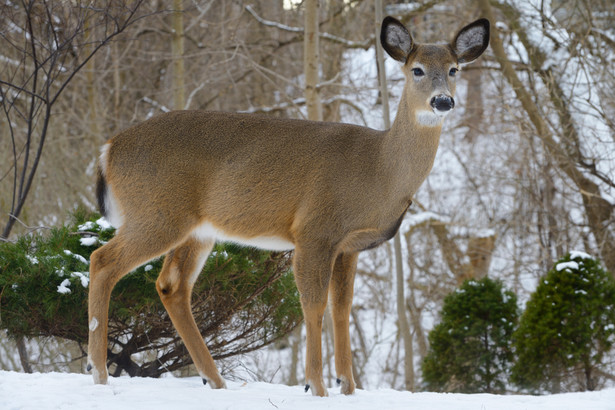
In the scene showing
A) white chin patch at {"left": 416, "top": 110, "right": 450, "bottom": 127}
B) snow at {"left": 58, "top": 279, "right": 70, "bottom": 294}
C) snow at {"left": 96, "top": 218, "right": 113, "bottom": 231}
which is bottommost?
snow at {"left": 58, "top": 279, "right": 70, "bottom": 294}

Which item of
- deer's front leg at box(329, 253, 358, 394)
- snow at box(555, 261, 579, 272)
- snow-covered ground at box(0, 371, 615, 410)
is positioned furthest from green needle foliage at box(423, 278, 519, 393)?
deer's front leg at box(329, 253, 358, 394)

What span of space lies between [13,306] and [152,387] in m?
1.33

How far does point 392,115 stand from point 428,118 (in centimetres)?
1068

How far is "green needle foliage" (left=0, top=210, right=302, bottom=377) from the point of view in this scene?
5457mm

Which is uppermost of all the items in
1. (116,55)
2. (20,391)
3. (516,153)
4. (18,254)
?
(116,55)

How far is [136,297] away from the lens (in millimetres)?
5715

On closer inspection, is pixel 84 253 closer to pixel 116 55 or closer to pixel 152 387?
pixel 152 387

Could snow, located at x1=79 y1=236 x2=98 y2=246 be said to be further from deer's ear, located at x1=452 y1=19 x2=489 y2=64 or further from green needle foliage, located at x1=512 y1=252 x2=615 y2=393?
green needle foliage, located at x1=512 y1=252 x2=615 y2=393

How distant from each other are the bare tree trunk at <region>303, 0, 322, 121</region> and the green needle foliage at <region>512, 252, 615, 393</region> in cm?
342

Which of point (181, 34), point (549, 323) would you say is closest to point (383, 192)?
point (549, 323)

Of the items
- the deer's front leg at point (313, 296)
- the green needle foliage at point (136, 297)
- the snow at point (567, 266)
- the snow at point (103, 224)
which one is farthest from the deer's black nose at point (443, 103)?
the snow at point (567, 266)

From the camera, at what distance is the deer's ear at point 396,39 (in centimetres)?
489

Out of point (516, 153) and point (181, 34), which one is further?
point (516, 153)

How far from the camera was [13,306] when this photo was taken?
5.46 metres
